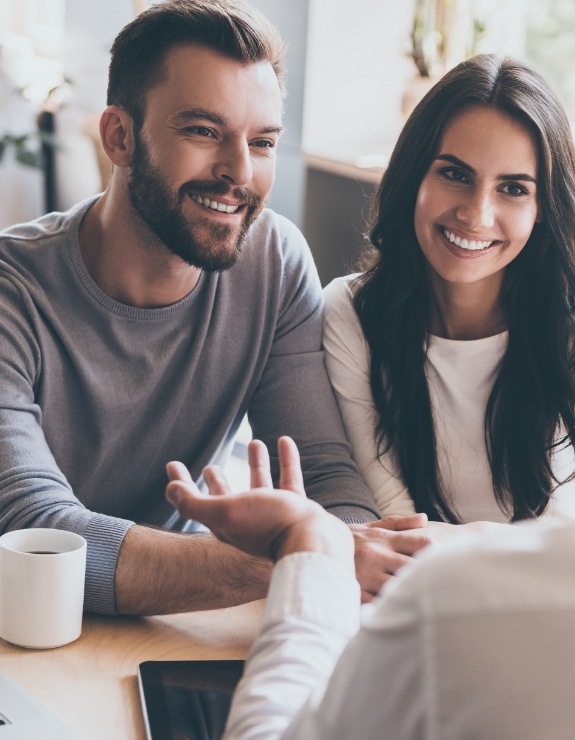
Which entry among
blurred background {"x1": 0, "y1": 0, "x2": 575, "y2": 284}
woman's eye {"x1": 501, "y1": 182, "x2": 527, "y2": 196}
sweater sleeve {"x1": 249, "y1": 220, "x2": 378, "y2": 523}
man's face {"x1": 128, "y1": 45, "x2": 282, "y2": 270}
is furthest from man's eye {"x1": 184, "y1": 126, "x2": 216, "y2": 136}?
blurred background {"x1": 0, "y1": 0, "x2": 575, "y2": 284}

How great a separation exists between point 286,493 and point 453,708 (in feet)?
1.05

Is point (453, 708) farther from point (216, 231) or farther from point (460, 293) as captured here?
point (460, 293)

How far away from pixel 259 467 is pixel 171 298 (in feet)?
2.40

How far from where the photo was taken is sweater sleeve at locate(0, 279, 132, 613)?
4.17ft

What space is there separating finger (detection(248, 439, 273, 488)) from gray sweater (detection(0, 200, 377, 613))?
481 mm

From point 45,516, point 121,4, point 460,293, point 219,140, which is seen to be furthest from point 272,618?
point 121,4

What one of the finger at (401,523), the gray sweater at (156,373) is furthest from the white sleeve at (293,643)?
the gray sweater at (156,373)

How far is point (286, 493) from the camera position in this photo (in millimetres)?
870

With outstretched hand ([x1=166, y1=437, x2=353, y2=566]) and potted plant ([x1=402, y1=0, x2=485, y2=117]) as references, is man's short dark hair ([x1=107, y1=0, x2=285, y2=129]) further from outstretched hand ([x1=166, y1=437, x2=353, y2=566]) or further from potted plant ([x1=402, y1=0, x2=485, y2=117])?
potted plant ([x1=402, y1=0, x2=485, y2=117])

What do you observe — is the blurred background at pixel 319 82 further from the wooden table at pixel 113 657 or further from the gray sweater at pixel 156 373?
the wooden table at pixel 113 657

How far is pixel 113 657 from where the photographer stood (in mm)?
1151

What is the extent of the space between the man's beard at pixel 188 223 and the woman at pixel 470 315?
24 centimetres

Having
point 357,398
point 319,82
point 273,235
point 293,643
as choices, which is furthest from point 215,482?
point 319,82

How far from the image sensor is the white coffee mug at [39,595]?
1133 millimetres
